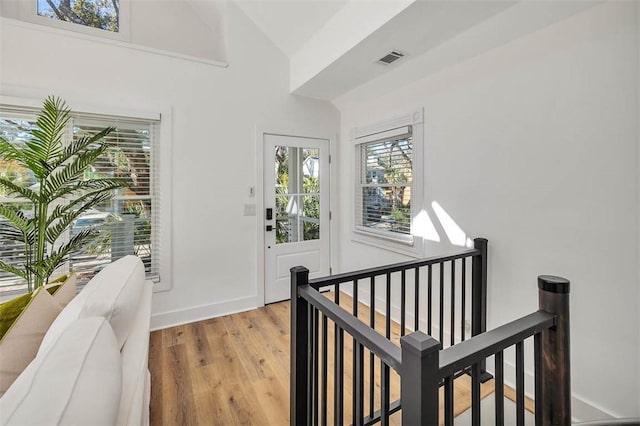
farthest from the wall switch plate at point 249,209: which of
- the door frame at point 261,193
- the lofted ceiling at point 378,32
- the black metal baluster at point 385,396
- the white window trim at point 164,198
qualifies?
the black metal baluster at point 385,396

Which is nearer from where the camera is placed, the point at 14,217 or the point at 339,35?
the point at 14,217

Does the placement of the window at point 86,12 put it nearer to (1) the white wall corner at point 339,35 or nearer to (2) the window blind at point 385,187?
(1) the white wall corner at point 339,35

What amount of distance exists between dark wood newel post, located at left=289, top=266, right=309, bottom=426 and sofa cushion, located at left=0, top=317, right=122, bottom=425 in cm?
62

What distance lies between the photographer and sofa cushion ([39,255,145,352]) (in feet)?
3.66

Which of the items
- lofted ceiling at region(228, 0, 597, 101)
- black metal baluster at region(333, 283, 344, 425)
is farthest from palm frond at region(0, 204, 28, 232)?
lofted ceiling at region(228, 0, 597, 101)

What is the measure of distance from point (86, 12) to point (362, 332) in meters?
3.70

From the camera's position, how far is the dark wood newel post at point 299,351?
4.05 ft

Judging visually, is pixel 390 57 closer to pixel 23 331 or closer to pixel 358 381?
pixel 358 381

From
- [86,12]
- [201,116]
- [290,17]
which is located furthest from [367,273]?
[86,12]

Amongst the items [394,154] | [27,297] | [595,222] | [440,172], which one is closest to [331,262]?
[394,154]

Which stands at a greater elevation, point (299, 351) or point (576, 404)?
point (299, 351)

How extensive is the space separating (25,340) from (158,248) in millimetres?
1776

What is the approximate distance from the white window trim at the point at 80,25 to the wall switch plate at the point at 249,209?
199 cm

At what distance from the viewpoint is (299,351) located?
123 cm
